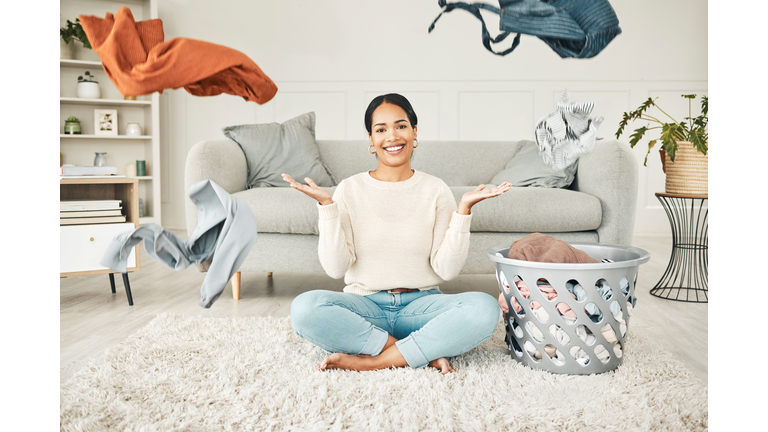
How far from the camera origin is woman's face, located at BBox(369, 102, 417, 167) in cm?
133

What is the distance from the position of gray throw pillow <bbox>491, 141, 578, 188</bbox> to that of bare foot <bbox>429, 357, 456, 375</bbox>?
124 centimetres

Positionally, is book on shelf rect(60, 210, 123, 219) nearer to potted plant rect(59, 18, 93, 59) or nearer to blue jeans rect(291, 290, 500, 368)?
blue jeans rect(291, 290, 500, 368)

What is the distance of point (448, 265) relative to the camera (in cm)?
129

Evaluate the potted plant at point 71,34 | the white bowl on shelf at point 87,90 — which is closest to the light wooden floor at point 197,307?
the white bowl on shelf at point 87,90

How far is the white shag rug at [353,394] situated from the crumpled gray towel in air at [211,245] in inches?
9.4

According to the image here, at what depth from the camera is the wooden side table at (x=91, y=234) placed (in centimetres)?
190

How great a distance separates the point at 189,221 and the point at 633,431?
66.4 inches

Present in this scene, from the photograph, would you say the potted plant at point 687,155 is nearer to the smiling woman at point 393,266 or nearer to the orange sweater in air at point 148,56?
the smiling woman at point 393,266

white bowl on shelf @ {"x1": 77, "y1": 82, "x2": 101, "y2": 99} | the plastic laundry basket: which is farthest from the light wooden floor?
white bowl on shelf @ {"x1": 77, "y1": 82, "x2": 101, "y2": 99}

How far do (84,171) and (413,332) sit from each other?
57.3 inches

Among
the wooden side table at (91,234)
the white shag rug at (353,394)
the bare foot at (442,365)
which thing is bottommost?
the white shag rug at (353,394)

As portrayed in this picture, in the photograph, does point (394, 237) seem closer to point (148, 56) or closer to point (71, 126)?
point (148, 56)

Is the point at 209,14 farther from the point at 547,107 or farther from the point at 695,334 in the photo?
the point at 695,334
